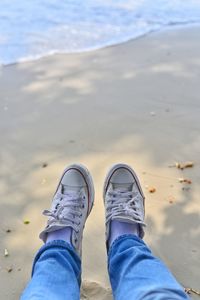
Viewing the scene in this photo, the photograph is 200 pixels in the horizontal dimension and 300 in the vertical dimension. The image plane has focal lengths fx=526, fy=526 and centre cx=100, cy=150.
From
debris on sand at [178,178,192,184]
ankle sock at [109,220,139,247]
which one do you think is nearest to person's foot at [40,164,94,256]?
ankle sock at [109,220,139,247]

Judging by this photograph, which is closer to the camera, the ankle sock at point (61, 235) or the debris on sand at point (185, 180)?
the ankle sock at point (61, 235)

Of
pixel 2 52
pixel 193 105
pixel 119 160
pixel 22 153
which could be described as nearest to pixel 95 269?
pixel 119 160

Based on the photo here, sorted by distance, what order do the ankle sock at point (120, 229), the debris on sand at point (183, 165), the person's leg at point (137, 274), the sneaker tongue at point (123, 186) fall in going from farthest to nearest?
the debris on sand at point (183, 165) < the sneaker tongue at point (123, 186) < the ankle sock at point (120, 229) < the person's leg at point (137, 274)

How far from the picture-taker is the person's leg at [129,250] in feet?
4.29

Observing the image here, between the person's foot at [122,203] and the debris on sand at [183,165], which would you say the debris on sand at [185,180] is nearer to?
the debris on sand at [183,165]

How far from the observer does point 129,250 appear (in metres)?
1.54

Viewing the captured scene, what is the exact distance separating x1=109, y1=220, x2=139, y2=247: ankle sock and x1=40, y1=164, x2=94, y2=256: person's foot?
0.11 meters

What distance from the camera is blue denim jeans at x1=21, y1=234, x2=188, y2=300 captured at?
131 centimetres

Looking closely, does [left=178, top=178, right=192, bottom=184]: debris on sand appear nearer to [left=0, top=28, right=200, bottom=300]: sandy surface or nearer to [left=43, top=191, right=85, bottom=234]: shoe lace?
[left=0, top=28, right=200, bottom=300]: sandy surface

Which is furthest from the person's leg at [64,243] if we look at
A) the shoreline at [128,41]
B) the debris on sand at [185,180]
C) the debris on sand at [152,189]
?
the shoreline at [128,41]

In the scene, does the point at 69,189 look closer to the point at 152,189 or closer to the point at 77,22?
the point at 152,189

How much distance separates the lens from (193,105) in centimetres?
269

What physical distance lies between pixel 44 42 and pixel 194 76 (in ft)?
4.23

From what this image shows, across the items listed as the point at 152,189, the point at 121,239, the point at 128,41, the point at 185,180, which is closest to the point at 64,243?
the point at 121,239
